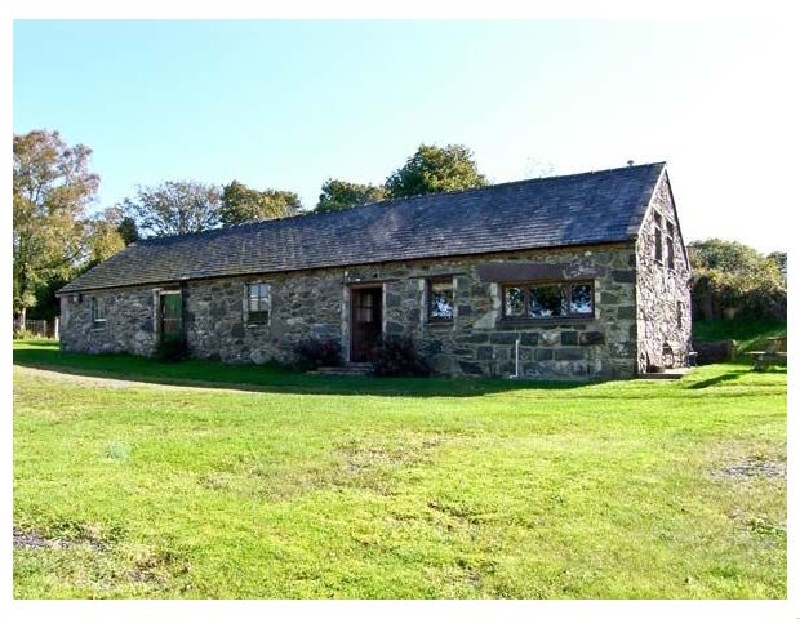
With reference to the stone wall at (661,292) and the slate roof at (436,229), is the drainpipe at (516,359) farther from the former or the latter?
the stone wall at (661,292)

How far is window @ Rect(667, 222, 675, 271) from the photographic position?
18.9m

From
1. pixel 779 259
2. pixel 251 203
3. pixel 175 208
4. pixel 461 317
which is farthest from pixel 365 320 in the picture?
pixel 175 208

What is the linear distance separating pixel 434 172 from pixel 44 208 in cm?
2065

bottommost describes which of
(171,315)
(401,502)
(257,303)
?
(401,502)

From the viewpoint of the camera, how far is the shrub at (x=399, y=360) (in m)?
16.5

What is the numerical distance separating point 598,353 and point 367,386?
494 centimetres

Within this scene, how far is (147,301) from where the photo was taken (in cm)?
2334

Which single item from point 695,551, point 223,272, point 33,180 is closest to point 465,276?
point 223,272

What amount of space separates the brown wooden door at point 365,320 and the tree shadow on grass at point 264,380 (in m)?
1.93

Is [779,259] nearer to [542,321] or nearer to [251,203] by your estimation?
[542,321]

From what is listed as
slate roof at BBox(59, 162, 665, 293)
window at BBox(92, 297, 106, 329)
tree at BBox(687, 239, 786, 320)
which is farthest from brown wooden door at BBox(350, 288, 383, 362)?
tree at BBox(687, 239, 786, 320)

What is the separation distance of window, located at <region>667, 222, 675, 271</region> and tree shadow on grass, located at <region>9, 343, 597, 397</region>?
21.7 ft

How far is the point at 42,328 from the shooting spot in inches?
1561
